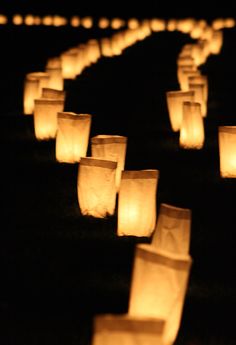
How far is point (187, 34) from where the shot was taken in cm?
1705

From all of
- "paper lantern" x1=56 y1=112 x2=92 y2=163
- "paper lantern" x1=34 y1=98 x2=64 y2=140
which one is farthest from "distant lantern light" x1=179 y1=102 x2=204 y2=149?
"paper lantern" x1=34 y1=98 x2=64 y2=140

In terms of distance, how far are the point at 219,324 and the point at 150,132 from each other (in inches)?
162

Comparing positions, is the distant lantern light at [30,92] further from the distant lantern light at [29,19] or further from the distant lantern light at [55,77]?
the distant lantern light at [29,19]

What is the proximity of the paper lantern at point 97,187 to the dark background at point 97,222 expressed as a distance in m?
0.10

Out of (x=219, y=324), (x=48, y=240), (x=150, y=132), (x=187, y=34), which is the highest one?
(x=187, y=34)

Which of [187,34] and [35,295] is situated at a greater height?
[187,34]

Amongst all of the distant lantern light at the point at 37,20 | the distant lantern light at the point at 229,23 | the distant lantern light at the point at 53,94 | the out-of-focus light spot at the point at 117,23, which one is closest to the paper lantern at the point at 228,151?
the distant lantern light at the point at 53,94

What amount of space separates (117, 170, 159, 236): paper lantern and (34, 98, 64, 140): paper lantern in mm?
2373

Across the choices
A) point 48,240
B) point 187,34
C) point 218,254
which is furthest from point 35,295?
point 187,34

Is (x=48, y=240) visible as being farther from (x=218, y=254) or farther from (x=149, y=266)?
(x=149, y=266)

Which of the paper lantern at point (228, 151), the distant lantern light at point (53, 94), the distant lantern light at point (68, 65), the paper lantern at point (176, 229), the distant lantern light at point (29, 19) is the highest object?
the distant lantern light at point (29, 19)

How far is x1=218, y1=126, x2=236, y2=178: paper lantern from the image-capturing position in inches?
258

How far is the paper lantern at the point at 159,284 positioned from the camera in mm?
3576

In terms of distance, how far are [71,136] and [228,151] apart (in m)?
1.44
